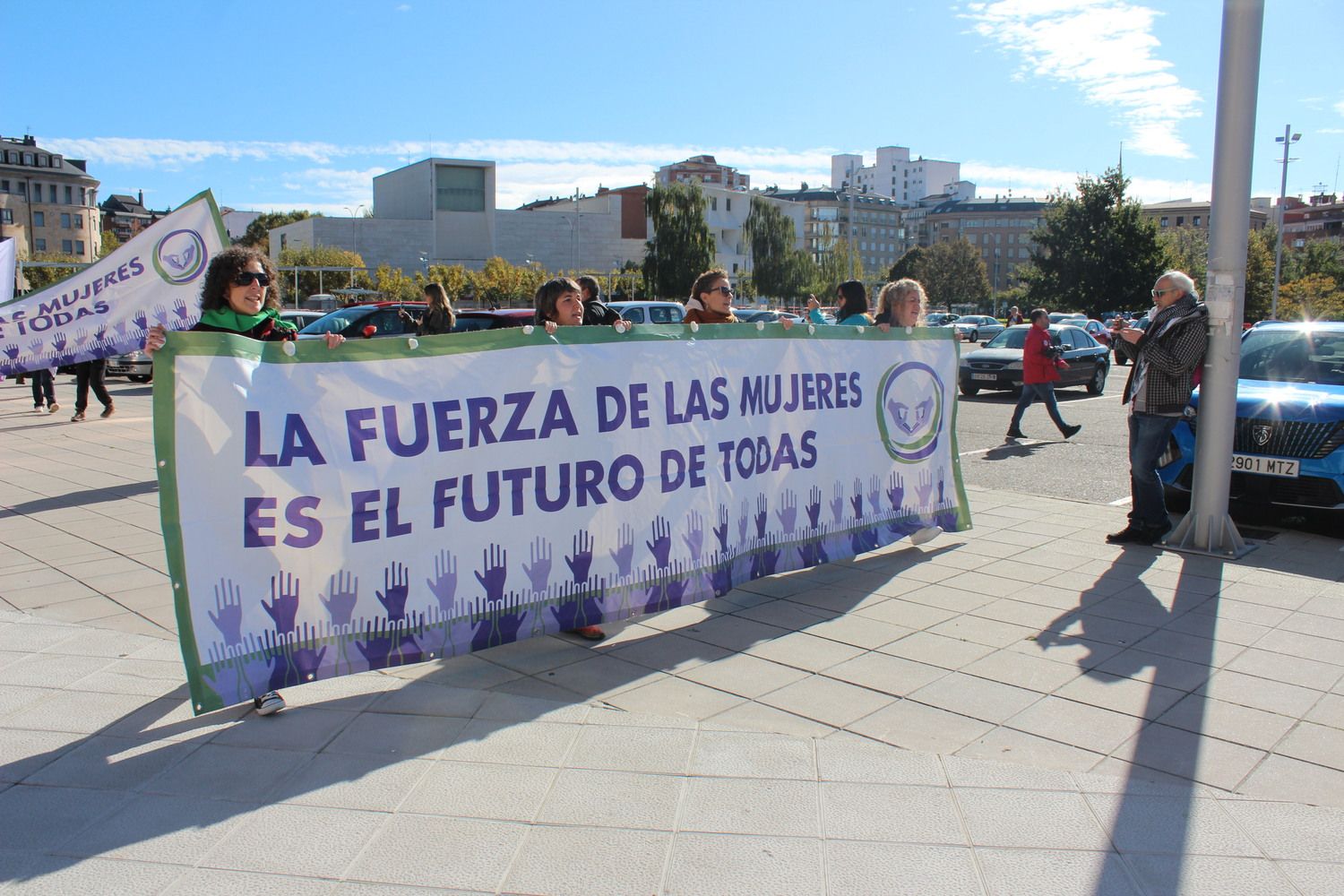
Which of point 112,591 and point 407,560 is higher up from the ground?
point 407,560

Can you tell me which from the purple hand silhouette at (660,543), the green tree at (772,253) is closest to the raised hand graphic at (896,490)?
the purple hand silhouette at (660,543)

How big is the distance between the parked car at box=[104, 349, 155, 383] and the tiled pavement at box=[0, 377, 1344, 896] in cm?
1810

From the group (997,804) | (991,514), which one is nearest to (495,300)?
(991,514)

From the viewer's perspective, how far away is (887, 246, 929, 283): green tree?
111 meters

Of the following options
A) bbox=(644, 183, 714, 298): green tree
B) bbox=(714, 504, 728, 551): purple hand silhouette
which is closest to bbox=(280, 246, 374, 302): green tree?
bbox=(644, 183, 714, 298): green tree

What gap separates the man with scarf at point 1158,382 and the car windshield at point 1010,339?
45.7 feet

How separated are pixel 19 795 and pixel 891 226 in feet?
602

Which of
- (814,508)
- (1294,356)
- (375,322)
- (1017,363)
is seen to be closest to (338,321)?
(375,322)

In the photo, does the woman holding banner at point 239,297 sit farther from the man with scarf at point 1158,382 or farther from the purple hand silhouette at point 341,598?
the man with scarf at point 1158,382

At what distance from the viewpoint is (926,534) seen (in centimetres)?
665

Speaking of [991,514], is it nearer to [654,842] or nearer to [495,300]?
[654,842]

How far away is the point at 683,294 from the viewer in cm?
7675

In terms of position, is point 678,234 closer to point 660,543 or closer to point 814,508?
point 814,508

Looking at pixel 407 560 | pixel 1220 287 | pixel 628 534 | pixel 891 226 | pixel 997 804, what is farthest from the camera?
pixel 891 226
